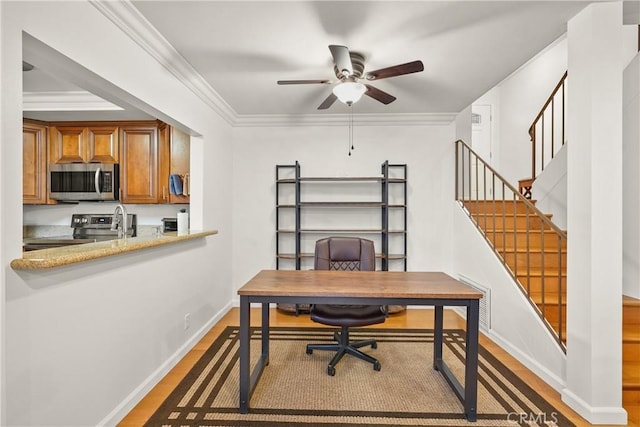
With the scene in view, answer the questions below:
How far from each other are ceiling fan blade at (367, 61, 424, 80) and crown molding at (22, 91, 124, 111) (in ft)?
8.59

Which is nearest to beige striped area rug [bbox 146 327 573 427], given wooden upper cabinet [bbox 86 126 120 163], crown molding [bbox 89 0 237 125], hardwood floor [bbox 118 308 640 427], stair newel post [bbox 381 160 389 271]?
hardwood floor [bbox 118 308 640 427]

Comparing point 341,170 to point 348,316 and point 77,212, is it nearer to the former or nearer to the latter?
point 348,316

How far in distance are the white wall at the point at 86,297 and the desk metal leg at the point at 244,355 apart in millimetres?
698

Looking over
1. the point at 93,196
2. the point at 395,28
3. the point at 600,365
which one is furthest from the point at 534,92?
the point at 93,196

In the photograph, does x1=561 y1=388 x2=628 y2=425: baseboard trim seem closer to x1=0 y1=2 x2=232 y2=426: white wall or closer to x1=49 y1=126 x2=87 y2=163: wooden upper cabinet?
x1=0 y1=2 x2=232 y2=426: white wall

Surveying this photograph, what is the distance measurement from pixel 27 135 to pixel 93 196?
3.14 feet

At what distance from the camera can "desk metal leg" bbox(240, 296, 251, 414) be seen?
6.66 ft

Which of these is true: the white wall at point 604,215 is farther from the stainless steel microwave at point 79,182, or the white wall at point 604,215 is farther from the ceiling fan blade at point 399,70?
the stainless steel microwave at point 79,182

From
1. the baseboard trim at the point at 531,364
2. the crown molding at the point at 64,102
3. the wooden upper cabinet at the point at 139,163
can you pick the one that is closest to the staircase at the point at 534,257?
the baseboard trim at the point at 531,364

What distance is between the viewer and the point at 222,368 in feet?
8.48

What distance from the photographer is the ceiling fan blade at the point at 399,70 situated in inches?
82.0

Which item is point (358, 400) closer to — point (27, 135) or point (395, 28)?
point (395, 28)

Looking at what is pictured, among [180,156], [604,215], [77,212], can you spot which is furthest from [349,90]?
[77,212]

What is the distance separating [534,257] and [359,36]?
259cm
